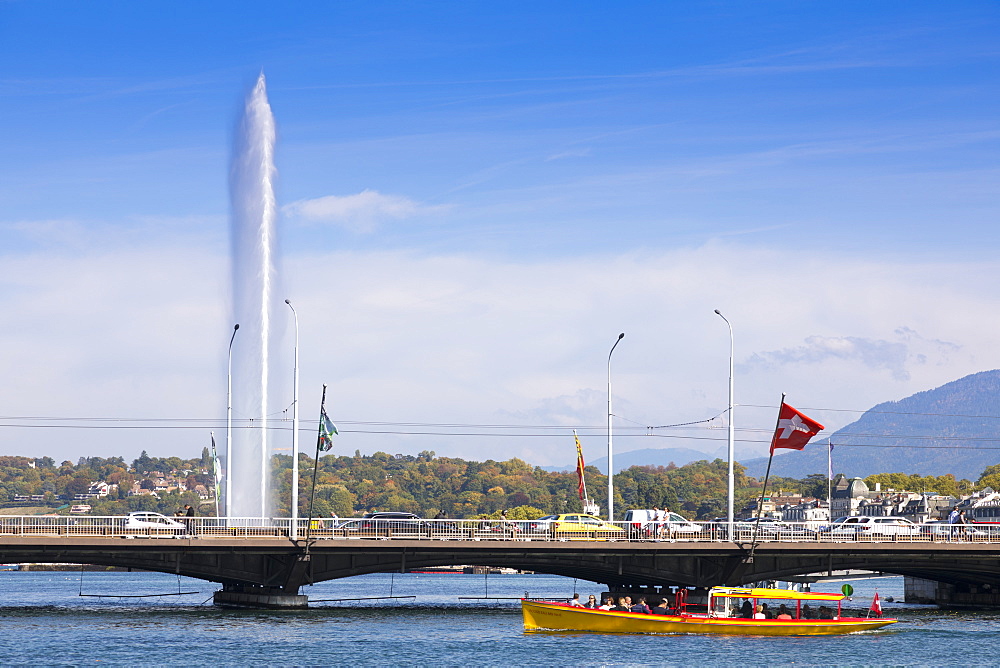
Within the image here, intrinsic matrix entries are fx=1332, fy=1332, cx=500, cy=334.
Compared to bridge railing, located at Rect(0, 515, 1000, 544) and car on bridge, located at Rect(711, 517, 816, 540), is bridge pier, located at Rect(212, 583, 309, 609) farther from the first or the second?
car on bridge, located at Rect(711, 517, 816, 540)

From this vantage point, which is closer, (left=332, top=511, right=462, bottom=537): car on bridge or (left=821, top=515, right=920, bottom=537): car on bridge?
(left=332, top=511, right=462, bottom=537): car on bridge

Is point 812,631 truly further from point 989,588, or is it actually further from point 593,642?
point 989,588

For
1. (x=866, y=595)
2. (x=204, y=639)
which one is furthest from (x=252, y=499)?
(x=866, y=595)

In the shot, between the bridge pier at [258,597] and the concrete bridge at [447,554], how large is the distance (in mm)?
83

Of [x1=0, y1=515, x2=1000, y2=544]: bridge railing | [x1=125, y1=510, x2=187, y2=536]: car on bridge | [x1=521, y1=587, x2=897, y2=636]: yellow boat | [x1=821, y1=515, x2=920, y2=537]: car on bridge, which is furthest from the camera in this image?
[x1=821, y1=515, x2=920, y2=537]: car on bridge

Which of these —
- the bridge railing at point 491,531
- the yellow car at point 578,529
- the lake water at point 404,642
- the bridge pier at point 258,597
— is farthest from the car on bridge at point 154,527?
the yellow car at point 578,529

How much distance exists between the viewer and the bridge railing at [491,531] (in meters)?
78.3

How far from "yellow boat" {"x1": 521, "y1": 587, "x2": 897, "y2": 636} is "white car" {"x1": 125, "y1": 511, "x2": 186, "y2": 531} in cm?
2213

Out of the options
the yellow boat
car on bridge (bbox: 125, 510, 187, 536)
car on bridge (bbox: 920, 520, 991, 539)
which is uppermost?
car on bridge (bbox: 125, 510, 187, 536)

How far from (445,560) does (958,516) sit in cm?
3766

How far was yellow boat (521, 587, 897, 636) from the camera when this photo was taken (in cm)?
7019

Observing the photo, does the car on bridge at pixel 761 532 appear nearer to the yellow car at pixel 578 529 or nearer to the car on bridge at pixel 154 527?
the yellow car at pixel 578 529

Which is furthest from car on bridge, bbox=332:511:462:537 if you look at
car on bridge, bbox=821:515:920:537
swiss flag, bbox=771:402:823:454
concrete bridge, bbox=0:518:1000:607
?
car on bridge, bbox=821:515:920:537

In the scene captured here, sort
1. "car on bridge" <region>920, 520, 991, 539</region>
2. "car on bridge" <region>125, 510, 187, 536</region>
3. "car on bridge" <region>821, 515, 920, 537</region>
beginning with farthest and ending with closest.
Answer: "car on bridge" <region>920, 520, 991, 539</region>, "car on bridge" <region>821, 515, 920, 537</region>, "car on bridge" <region>125, 510, 187, 536</region>
